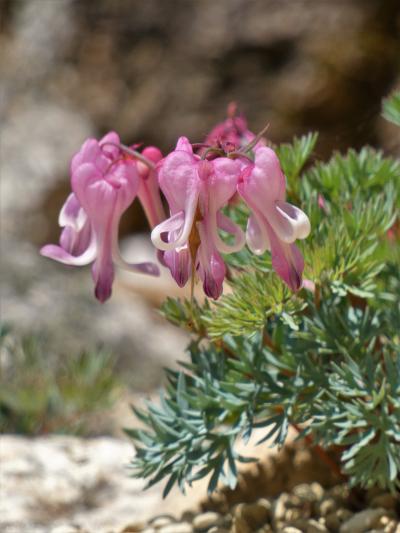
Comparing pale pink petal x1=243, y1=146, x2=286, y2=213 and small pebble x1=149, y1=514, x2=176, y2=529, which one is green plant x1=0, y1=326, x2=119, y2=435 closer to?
small pebble x1=149, y1=514, x2=176, y2=529

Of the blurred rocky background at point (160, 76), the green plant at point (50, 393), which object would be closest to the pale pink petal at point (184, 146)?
the green plant at point (50, 393)

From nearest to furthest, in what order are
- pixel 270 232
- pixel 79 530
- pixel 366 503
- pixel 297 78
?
pixel 270 232 → pixel 366 503 → pixel 79 530 → pixel 297 78

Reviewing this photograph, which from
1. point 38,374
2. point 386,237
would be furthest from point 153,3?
point 386,237

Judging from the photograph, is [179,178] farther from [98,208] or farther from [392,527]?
[392,527]

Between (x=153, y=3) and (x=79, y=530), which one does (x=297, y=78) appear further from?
(x=79, y=530)

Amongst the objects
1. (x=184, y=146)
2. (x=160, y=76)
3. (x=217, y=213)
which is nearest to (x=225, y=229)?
(x=217, y=213)

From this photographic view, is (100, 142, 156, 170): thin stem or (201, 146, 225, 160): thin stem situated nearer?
(201, 146, 225, 160): thin stem

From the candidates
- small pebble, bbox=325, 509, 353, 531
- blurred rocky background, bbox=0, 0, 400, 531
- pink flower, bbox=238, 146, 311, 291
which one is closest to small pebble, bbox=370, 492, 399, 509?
small pebble, bbox=325, 509, 353, 531
